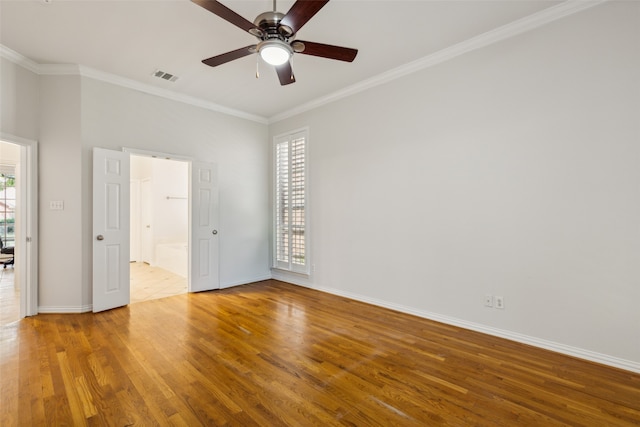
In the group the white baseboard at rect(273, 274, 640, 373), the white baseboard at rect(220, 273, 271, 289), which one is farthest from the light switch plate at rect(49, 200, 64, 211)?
the white baseboard at rect(273, 274, 640, 373)

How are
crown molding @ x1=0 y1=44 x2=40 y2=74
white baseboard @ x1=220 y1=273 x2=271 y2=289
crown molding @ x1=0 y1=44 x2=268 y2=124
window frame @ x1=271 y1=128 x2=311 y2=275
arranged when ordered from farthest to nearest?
white baseboard @ x1=220 y1=273 x2=271 y2=289, window frame @ x1=271 y1=128 x2=311 y2=275, crown molding @ x1=0 y1=44 x2=268 y2=124, crown molding @ x1=0 y1=44 x2=40 y2=74

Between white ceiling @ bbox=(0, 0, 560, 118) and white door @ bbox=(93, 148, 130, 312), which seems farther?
white door @ bbox=(93, 148, 130, 312)

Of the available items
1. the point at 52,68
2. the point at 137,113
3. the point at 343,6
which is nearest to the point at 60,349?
the point at 137,113

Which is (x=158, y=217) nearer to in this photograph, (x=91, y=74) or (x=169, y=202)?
(x=169, y=202)

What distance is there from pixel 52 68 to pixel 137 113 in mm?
979

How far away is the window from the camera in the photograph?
5070mm

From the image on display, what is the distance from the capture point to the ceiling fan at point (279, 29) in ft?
6.51

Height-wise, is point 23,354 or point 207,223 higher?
point 207,223

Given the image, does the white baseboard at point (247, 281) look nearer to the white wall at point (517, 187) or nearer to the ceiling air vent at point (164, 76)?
the white wall at point (517, 187)

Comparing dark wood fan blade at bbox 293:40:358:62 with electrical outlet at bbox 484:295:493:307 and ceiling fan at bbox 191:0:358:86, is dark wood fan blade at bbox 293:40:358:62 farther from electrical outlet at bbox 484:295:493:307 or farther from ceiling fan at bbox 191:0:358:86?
electrical outlet at bbox 484:295:493:307

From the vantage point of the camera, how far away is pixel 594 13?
2.54 meters

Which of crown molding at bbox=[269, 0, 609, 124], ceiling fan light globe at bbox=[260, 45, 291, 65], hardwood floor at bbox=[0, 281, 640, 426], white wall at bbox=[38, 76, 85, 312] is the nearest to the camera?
hardwood floor at bbox=[0, 281, 640, 426]

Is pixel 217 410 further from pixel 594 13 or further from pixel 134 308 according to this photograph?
pixel 594 13

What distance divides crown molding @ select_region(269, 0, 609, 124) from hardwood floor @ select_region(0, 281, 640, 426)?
121 inches
